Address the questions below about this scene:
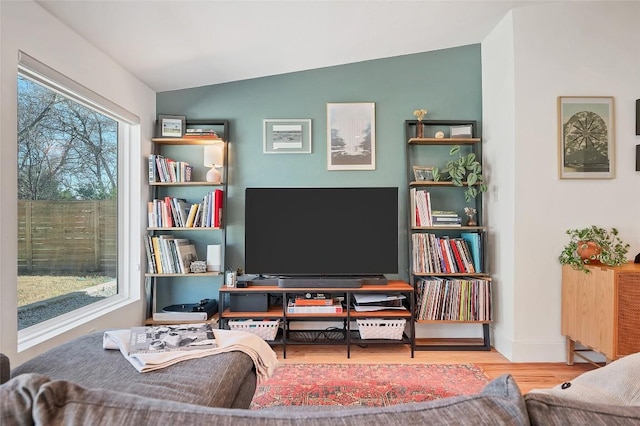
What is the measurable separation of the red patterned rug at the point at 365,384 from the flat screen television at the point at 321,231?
0.79m

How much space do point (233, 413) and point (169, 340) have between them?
1.31 m

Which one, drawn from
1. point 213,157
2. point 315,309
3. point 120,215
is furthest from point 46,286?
point 315,309

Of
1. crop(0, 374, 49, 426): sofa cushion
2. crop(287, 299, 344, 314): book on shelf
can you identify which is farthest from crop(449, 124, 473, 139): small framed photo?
crop(0, 374, 49, 426): sofa cushion

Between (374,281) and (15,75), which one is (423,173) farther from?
(15,75)

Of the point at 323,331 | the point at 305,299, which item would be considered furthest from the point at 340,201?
the point at 323,331

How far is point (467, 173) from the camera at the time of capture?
11.1 ft

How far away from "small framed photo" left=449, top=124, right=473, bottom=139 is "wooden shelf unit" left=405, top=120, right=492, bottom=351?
4 centimetres

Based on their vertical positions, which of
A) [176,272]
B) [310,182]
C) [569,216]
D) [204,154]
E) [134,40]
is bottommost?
[176,272]

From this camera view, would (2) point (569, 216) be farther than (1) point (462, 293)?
No

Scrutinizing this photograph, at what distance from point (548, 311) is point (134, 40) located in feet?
11.9

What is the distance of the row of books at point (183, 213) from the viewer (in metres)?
3.34

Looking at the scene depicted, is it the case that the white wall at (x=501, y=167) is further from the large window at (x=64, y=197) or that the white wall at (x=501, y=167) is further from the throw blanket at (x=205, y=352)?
the large window at (x=64, y=197)

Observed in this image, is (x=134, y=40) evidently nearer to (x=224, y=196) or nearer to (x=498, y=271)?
(x=224, y=196)

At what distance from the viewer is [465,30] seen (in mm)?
3232
